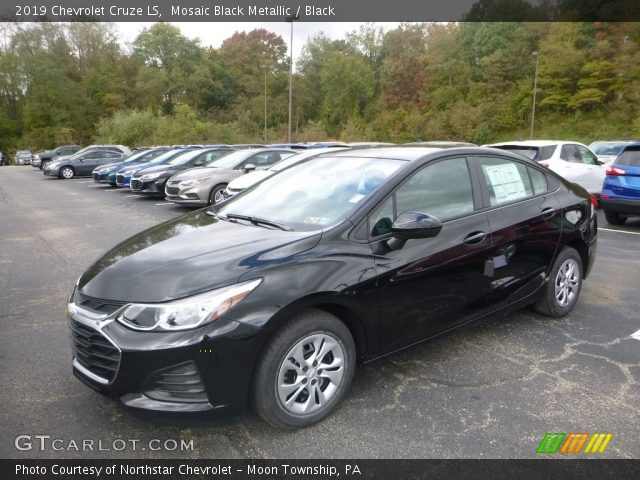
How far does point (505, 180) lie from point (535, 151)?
280 inches

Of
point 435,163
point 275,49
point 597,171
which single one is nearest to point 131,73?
point 275,49

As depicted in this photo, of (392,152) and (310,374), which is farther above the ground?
(392,152)

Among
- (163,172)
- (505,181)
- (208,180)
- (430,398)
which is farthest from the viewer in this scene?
(163,172)

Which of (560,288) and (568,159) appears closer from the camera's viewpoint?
(560,288)

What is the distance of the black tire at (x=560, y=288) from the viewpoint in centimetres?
435

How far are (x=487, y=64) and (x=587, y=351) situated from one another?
5070 centimetres

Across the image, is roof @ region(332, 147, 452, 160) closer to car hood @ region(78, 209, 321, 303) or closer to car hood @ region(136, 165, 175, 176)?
car hood @ region(78, 209, 321, 303)

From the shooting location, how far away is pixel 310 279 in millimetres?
2742

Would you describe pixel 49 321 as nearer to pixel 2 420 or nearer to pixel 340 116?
pixel 2 420

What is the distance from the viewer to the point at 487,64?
49125 mm

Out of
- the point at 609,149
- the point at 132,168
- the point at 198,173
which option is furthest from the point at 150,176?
the point at 609,149

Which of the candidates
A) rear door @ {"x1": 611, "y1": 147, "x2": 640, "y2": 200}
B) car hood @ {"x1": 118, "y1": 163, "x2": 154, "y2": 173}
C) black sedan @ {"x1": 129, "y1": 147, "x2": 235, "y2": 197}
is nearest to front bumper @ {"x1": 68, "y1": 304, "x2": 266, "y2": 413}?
rear door @ {"x1": 611, "y1": 147, "x2": 640, "y2": 200}

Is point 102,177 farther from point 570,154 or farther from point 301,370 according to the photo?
point 301,370

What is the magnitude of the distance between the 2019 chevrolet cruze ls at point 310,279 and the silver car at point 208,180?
7.92m
